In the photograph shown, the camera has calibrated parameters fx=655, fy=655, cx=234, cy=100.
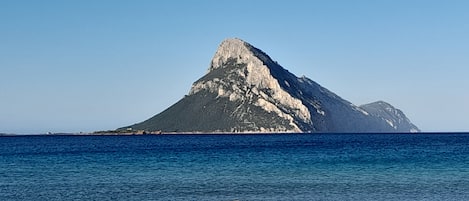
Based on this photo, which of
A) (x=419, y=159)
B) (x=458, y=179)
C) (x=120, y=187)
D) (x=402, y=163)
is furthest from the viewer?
(x=419, y=159)

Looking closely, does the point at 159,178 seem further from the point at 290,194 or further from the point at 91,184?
the point at 290,194

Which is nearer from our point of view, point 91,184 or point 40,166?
point 91,184

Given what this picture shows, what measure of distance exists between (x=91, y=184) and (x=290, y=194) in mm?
19939

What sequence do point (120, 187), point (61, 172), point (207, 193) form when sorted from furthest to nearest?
point (61, 172) < point (120, 187) < point (207, 193)

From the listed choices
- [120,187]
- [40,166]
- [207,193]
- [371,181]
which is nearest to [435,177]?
[371,181]

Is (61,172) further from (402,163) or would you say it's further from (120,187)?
(402,163)

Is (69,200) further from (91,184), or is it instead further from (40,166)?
(40,166)

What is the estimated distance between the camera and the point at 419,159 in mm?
92750

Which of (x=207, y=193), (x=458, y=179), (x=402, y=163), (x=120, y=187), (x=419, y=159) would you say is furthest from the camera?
(x=419, y=159)

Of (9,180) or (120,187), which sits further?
(9,180)

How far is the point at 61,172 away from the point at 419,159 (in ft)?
161

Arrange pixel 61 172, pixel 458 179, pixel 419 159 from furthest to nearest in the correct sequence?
→ pixel 419 159 → pixel 61 172 → pixel 458 179

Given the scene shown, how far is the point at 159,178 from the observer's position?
67312 millimetres

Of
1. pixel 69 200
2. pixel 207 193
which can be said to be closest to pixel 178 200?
pixel 207 193
